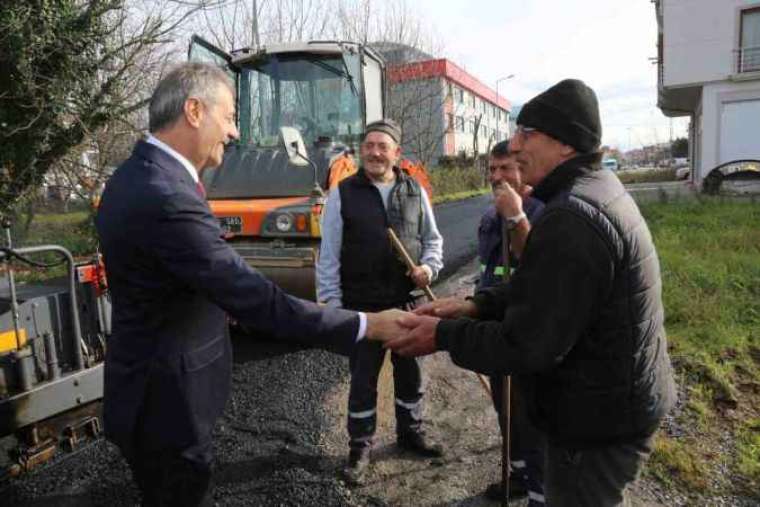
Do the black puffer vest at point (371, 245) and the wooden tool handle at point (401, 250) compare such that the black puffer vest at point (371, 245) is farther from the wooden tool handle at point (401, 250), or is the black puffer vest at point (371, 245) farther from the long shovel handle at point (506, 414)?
the long shovel handle at point (506, 414)

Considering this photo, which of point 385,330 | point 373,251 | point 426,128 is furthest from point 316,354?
point 426,128

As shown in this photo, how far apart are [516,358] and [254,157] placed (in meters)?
5.08

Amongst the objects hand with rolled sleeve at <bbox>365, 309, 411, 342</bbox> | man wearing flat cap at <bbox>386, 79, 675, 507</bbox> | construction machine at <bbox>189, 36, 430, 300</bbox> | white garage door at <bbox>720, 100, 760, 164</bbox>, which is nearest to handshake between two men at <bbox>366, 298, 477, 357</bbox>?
hand with rolled sleeve at <bbox>365, 309, 411, 342</bbox>

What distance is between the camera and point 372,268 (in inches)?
136

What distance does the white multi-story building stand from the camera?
2161 centimetres

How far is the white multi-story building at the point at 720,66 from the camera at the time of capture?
21.6 metres

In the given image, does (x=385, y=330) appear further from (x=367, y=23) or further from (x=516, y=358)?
(x=367, y=23)

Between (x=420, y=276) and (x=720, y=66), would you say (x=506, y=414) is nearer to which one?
(x=420, y=276)

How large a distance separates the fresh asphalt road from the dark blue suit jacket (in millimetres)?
6233

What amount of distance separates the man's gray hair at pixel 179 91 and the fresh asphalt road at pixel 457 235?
6283 millimetres

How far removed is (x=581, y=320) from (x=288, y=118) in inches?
208

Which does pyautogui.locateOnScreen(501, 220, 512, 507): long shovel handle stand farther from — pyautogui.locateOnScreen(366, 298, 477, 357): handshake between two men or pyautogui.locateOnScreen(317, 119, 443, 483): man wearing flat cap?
pyautogui.locateOnScreen(317, 119, 443, 483): man wearing flat cap

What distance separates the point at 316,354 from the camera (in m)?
5.34

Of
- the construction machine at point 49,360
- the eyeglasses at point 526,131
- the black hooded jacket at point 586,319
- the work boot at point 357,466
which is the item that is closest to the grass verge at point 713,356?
the work boot at point 357,466
